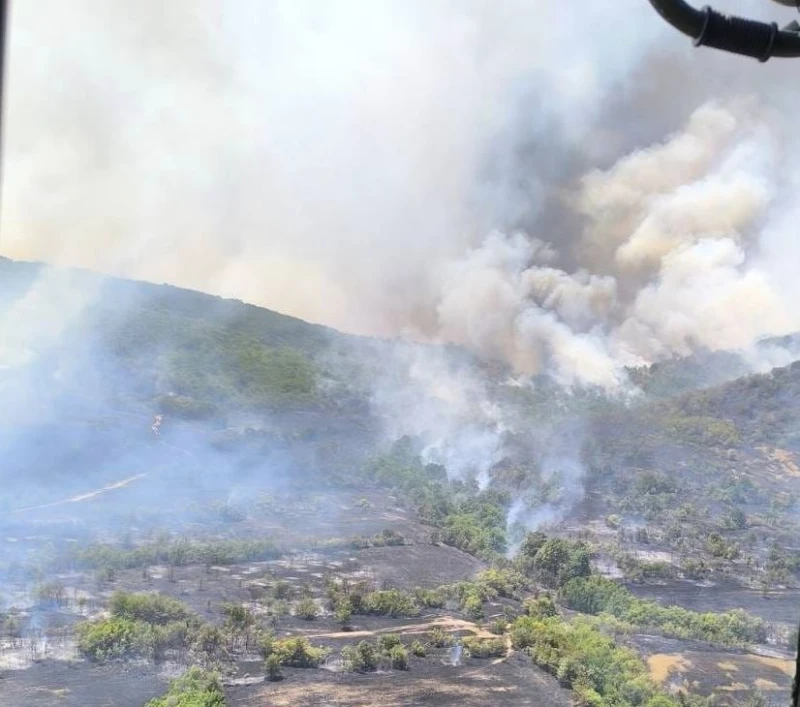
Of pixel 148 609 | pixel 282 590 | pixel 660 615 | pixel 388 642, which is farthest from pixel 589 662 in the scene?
pixel 148 609

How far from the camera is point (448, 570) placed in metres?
41.4

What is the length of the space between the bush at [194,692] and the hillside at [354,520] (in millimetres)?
242

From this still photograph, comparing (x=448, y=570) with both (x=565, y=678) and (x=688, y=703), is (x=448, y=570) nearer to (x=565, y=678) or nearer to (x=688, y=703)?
(x=565, y=678)

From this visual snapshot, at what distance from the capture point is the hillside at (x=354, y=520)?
83.3 feet

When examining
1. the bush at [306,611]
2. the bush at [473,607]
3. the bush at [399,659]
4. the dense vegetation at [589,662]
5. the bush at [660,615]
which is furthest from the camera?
the bush at [473,607]

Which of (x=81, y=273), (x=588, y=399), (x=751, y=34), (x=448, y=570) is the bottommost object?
(x=448, y=570)

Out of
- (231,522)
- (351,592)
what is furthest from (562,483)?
(351,592)

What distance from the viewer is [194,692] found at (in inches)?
817

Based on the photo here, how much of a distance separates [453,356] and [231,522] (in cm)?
7232

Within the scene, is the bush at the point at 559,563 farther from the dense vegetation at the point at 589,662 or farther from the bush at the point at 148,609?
the bush at the point at 148,609

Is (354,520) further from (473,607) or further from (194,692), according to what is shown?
(194,692)

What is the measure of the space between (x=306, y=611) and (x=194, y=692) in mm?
9956

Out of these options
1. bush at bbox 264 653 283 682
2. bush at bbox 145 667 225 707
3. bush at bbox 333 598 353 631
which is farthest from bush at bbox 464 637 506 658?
bush at bbox 145 667 225 707

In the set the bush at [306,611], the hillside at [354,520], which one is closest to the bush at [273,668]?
the hillside at [354,520]
